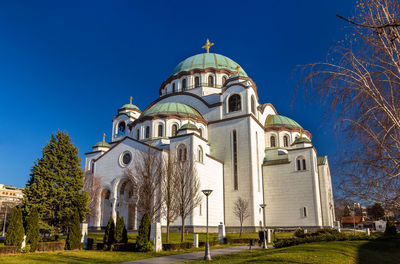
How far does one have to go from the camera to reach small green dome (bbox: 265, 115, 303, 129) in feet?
131

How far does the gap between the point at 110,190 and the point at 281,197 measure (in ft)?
57.0

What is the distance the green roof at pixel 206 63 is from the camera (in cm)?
4222

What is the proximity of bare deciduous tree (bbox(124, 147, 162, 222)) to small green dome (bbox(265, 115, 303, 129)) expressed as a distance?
17.0 meters

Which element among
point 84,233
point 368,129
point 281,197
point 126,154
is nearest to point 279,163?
point 281,197

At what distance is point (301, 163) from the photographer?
33.8 m

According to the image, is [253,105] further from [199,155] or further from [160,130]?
[160,130]

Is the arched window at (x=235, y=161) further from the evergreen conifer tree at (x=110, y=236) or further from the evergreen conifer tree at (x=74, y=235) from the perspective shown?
the evergreen conifer tree at (x=74, y=235)

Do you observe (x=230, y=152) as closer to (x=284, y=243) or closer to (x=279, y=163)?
(x=279, y=163)

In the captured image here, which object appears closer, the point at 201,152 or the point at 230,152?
the point at 201,152

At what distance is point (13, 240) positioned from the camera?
16594mm

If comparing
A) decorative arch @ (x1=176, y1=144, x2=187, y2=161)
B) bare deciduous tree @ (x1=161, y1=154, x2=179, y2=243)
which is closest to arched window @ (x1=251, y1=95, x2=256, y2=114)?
decorative arch @ (x1=176, y1=144, x2=187, y2=161)

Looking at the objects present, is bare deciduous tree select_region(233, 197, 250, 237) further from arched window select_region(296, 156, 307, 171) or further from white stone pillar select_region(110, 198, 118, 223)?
white stone pillar select_region(110, 198, 118, 223)

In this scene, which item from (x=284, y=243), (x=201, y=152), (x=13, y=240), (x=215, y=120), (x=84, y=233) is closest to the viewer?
(x=13, y=240)

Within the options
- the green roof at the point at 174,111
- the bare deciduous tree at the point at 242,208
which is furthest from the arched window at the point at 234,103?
the bare deciduous tree at the point at 242,208
